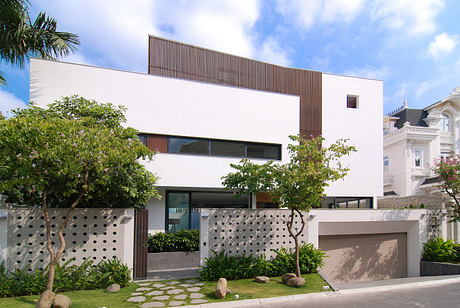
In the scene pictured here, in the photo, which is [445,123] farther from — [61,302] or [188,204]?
[61,302]

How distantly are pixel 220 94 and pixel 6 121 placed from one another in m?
9.62

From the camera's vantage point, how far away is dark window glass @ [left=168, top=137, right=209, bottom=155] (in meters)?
14.1

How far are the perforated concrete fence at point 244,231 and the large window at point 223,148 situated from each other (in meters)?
4.53

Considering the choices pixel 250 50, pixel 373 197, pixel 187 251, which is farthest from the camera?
pixel 373 197

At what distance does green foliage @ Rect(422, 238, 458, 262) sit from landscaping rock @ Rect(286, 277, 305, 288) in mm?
7271

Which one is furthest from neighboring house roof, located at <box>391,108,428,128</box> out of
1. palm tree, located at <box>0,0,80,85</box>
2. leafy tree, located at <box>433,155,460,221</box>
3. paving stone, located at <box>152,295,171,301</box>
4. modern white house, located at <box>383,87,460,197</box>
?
paving stone, located at <box>152,295,171,301</box>

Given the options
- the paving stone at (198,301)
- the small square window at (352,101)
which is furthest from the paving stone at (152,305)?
the small square window at (352,101)

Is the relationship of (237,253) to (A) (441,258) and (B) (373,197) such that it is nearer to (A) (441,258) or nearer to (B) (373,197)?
(A) (441,258)

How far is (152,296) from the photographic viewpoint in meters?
8.23

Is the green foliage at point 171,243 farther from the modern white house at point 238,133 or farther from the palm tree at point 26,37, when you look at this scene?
the palm tree at point 26,37

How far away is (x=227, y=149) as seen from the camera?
590 inches

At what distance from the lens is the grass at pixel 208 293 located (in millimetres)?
7453

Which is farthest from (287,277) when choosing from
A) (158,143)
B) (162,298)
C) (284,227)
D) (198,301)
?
(158,143)

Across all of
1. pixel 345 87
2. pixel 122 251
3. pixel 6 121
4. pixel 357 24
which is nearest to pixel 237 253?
pixel 122 251
